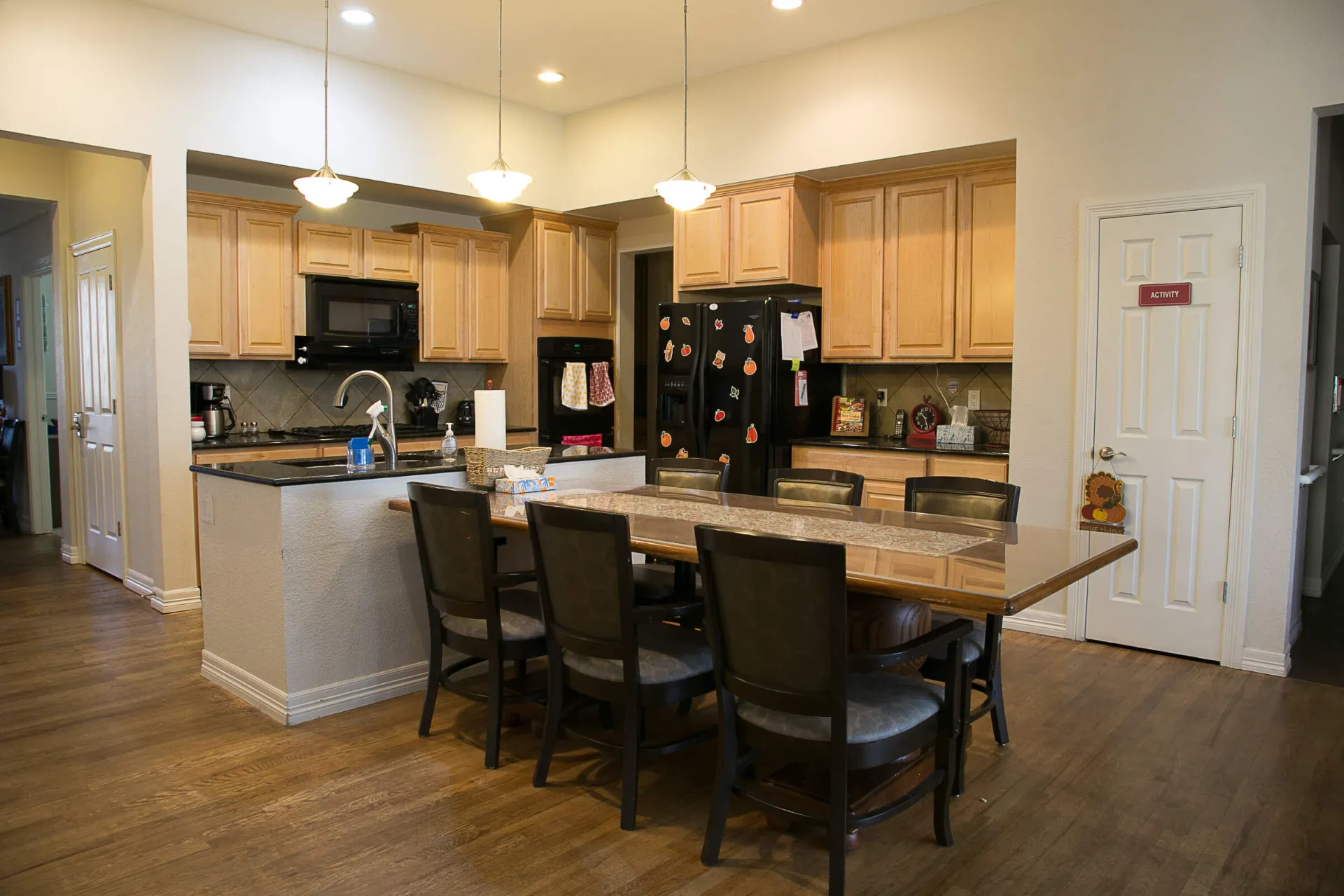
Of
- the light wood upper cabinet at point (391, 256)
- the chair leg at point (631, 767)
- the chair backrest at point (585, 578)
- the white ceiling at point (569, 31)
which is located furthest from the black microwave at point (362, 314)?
the chair leg at point (631, 767)

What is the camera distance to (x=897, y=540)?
2.51m

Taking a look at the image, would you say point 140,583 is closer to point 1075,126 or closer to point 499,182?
point 499,182

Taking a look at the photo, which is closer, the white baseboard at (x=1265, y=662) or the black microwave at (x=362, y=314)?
the white baseboard at (x=1265, y=662)

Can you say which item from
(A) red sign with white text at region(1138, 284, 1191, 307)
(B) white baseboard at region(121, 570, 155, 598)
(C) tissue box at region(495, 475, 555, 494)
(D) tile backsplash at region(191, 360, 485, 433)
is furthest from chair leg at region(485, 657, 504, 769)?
(A) red sign with white text at region(1138, 284, 1191, 307)

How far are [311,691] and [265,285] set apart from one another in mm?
3009

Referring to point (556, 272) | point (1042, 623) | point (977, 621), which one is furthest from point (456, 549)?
point (556, 272)

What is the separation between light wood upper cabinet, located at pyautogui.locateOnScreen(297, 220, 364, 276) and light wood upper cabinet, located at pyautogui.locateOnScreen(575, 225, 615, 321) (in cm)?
157

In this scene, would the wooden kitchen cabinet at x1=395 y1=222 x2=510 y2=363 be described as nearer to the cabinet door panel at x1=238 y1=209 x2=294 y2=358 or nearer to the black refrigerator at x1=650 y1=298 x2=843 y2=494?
the cabinet door panel at x1=238 y1=209 x2=294 y2=358

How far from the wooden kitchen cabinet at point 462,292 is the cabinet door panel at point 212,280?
1163 millimetres

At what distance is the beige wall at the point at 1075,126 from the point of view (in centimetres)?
368

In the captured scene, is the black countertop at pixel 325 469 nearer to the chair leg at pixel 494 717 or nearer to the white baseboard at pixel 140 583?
the chair leg at pixel 494 717

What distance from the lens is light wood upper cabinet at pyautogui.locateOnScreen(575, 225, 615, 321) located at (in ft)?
21.8

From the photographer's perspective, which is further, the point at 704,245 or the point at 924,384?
the point at 704,245

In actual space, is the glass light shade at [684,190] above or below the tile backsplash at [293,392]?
above
